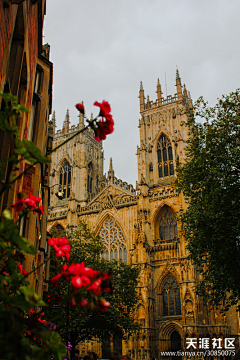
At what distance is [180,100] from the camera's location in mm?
39031

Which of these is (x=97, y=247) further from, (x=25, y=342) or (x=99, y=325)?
(x=25, y=342)

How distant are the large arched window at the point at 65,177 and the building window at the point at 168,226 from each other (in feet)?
48.0

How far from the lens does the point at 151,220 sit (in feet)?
109

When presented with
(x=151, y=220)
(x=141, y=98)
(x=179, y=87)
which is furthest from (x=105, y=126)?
(x=141, y=98)

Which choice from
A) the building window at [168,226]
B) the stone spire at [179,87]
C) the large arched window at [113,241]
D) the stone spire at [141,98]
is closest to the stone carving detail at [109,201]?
the large arched window at [113,241]

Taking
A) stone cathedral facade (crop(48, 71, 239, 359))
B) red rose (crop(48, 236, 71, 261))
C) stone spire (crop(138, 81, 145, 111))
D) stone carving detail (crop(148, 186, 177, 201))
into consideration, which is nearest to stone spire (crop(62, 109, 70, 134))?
stone cathedral facade (crop(48, 71, 239, 359))

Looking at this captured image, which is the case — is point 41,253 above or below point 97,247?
below

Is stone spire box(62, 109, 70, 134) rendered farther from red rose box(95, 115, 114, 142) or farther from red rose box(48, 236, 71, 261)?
red rose box(48, 236, 71, 261)

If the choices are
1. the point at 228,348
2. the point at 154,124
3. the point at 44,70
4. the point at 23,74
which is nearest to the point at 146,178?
the point at 154,124

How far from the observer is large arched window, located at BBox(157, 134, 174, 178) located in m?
36.4

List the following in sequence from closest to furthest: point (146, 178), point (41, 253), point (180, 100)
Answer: point (41, 253)
point (146, 178)
point (180, 100)

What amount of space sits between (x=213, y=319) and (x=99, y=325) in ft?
41.2

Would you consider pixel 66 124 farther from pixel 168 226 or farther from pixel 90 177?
pixel 168 226

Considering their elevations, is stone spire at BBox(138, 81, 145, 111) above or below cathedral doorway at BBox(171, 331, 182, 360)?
above
